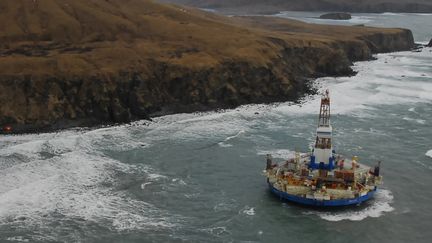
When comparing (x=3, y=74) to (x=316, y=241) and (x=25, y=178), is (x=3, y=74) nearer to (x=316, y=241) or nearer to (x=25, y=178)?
(x=25, y=178)

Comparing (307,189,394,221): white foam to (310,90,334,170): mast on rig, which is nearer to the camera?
(307,189,394,221): white foam

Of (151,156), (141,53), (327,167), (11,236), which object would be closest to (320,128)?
(327,167)

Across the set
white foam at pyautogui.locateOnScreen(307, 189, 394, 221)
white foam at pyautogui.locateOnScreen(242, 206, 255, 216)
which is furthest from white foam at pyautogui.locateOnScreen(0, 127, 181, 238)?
white foam at pyautogui.locateOnScreen(307, 189, 394, 221)

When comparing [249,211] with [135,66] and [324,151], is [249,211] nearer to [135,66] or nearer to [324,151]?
[324,151]

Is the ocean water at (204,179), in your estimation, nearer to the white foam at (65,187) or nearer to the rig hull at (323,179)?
the white foam at (65,187)

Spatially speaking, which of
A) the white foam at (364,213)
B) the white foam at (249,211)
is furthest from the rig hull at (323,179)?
the white foam at (249,211)

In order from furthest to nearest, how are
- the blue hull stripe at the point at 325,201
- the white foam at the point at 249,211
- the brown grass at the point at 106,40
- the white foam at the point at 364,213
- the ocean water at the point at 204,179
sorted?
the brown grass at the point at 106,40 → the white foam at the point at 249,211 → the blue hull stripe at the point at 325,201 → the white foam at the point at 364,213 → the ocean water at the point at 204,179

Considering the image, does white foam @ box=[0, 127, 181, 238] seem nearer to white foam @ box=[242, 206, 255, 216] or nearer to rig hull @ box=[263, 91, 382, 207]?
white foam @ box=[242, 206, 255, 216]
